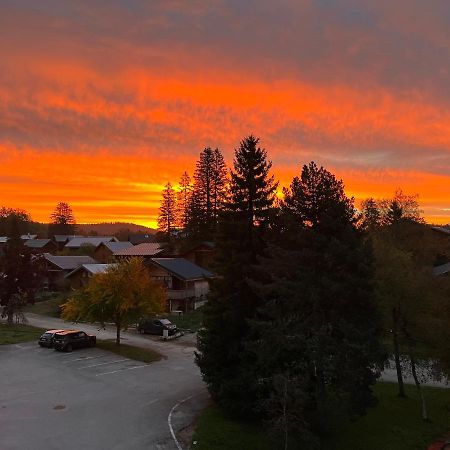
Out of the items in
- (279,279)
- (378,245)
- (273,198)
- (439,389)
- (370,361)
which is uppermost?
(273,198)

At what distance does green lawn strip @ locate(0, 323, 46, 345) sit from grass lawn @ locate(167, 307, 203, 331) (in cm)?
1379

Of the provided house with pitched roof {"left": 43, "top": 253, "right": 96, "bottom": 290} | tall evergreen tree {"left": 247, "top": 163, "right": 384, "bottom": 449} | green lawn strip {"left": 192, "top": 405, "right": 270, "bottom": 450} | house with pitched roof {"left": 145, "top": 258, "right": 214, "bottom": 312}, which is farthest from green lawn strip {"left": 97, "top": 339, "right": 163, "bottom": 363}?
house with pitched roof {"left": 43, "top": 253, "right": 96, "bottom": 290}

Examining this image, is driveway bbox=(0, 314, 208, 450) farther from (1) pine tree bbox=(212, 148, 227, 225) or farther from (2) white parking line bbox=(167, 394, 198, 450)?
(1) pine tree bbox=(212, 148, 227, 225)

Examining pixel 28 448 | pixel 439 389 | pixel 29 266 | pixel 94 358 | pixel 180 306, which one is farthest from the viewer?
pixel 180 306

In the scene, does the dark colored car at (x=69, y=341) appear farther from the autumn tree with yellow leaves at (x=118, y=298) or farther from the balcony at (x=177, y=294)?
the balcony at (x=177, y=294)

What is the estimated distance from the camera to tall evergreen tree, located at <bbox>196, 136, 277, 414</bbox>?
906 inches

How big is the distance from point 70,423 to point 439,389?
75.9 ft

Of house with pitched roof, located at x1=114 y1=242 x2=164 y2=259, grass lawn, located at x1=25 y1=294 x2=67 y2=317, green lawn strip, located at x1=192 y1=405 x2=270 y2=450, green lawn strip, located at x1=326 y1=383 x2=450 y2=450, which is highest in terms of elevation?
house with pitched roof, located at x1=114 y1=242 x2=164 y2=259

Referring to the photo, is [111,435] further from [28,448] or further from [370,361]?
[370,361]

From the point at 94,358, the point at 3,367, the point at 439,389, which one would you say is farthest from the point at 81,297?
the point at 439,389

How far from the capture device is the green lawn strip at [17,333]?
1527 inches

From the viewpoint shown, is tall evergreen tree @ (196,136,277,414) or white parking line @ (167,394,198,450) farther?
tall evergreen tree @ (196,136,277,414)

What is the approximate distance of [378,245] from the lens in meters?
27.5

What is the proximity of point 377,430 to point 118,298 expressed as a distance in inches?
850
